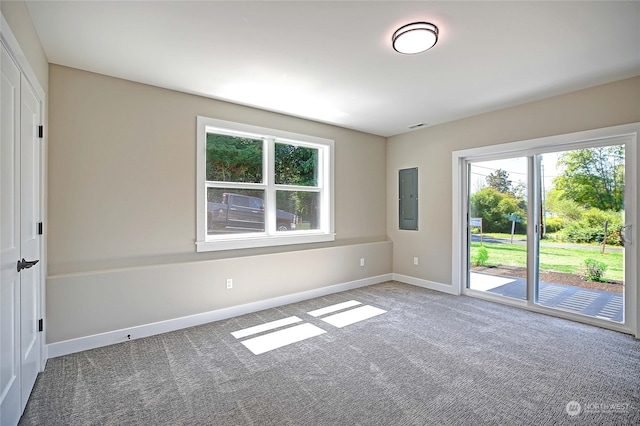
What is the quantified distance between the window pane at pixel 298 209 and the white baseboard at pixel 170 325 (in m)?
0.99

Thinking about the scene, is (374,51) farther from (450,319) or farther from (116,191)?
(450,319)

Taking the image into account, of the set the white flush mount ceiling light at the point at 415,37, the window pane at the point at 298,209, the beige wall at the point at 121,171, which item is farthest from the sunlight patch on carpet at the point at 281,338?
the white flush mount ceiling light at the point at 415,37

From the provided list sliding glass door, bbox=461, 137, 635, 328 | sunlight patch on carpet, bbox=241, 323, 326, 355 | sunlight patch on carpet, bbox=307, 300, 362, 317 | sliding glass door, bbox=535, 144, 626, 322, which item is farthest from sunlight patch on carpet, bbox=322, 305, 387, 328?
sliding glass door, bbox=535, 144, 626, 322

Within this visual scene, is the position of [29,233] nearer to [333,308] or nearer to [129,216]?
[129,216]

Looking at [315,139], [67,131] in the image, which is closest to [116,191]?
[67,131]

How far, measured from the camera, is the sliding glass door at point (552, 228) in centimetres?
339

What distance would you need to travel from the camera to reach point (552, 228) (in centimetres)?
381

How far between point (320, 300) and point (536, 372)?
8.42 feet

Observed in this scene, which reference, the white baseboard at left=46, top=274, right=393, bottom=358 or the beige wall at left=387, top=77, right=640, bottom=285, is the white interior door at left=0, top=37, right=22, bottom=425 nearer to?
the white baseboard at left=46, top=274, right=393, bottom=358

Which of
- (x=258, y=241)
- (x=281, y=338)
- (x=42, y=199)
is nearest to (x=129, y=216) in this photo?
(x=42, y=199)

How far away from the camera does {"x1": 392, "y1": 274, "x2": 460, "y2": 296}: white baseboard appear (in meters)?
4.74

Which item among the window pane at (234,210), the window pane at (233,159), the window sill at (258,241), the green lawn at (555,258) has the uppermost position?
the window pane at (233,159)

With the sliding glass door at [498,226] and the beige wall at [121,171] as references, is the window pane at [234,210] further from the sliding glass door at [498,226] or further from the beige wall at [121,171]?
the sliding glass door at [498,226]

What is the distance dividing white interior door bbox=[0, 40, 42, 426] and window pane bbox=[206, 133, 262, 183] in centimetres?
164
